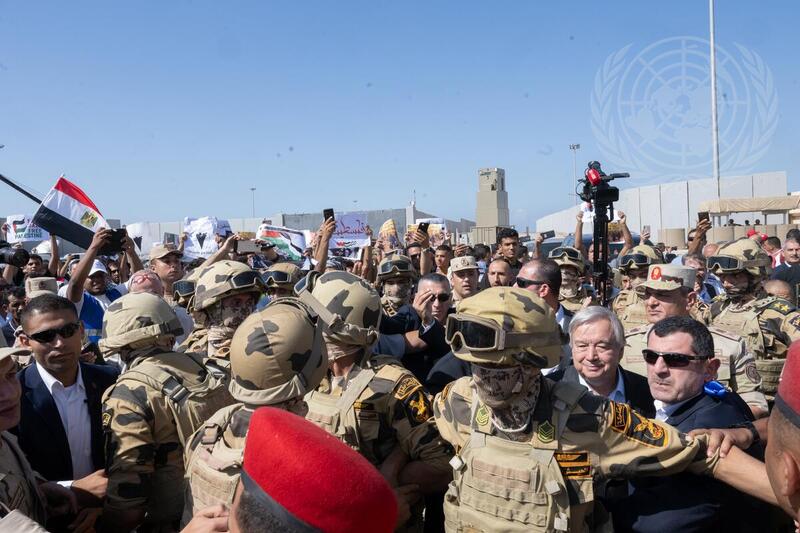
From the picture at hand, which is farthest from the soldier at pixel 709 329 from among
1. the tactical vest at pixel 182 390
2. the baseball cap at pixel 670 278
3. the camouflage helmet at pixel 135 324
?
the camouflage helmet at pixel 135 324

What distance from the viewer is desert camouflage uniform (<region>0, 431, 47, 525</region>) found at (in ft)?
7.94

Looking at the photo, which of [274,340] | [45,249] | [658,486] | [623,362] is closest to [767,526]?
[658,486]

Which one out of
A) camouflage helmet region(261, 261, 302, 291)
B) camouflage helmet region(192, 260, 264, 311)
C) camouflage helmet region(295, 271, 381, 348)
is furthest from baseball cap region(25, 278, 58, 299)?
camouflage helmet region(295, 271, 381, 348)

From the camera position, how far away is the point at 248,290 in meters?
4.27

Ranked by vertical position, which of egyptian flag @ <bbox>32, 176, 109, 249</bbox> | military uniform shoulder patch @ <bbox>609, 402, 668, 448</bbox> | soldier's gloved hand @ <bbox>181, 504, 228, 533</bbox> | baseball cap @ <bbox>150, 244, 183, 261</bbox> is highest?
egyptian flag @ <bbox>32, 176, 109, 249</bbox>

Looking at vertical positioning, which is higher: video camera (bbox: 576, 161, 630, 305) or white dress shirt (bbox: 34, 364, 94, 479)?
video camera (bbox: 576, 161, 630, 305)

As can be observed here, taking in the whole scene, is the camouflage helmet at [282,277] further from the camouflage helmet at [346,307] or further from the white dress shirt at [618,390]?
the white dress shirt at [618,390]

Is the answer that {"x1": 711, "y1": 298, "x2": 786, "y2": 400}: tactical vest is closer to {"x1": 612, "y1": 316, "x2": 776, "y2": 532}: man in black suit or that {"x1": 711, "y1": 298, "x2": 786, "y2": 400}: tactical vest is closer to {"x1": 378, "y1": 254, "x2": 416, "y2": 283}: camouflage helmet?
{"x1": 612, "y1": 316, "x2": 776, "y2": 532}: man in black suit

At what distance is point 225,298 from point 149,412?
1222 millimetres

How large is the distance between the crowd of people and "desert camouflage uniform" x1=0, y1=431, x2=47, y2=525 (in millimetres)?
12

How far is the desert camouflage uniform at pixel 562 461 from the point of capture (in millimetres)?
2430

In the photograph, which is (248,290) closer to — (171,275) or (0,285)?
(171,275)

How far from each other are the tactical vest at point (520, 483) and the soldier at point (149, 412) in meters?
1.49

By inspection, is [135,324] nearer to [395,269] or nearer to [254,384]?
[254,384]
